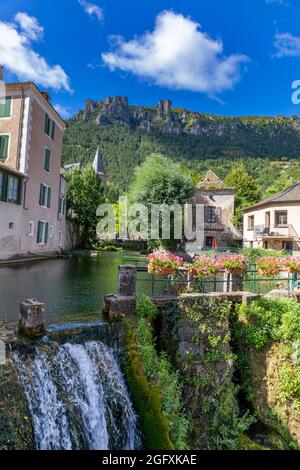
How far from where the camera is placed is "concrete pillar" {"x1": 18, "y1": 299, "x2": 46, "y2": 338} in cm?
594

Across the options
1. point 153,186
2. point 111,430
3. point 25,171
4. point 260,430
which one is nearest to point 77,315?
point 111,430

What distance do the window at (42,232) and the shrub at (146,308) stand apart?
17618 mm

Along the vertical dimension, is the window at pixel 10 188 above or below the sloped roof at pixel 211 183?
below

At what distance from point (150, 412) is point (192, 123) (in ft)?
514

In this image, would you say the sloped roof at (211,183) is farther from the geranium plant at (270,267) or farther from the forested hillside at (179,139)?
the forested hillside at (179,139)

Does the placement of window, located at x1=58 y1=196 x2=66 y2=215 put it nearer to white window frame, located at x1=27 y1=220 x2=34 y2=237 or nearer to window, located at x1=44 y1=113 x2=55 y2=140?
window, located at x1=44 y1=113 x2=55 y2=140

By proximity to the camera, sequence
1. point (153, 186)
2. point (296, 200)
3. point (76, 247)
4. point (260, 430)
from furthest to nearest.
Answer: point (76, 247) → point (153, 186) → point (296, 200) → point (260, 430)

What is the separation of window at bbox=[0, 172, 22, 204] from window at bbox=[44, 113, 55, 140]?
614cm

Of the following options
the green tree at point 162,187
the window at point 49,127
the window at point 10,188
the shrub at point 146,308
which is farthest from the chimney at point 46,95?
the shrub at point 146,308

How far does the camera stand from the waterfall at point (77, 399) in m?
5.08

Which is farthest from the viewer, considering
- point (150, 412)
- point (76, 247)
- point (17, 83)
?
point (76, 247)

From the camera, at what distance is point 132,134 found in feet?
431

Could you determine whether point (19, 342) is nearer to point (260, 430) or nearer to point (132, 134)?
point (260, 430)

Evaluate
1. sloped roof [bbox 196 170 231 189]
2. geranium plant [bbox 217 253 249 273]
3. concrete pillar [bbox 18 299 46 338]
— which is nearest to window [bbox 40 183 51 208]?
geranium plant [bbox 217 253 249 273]
